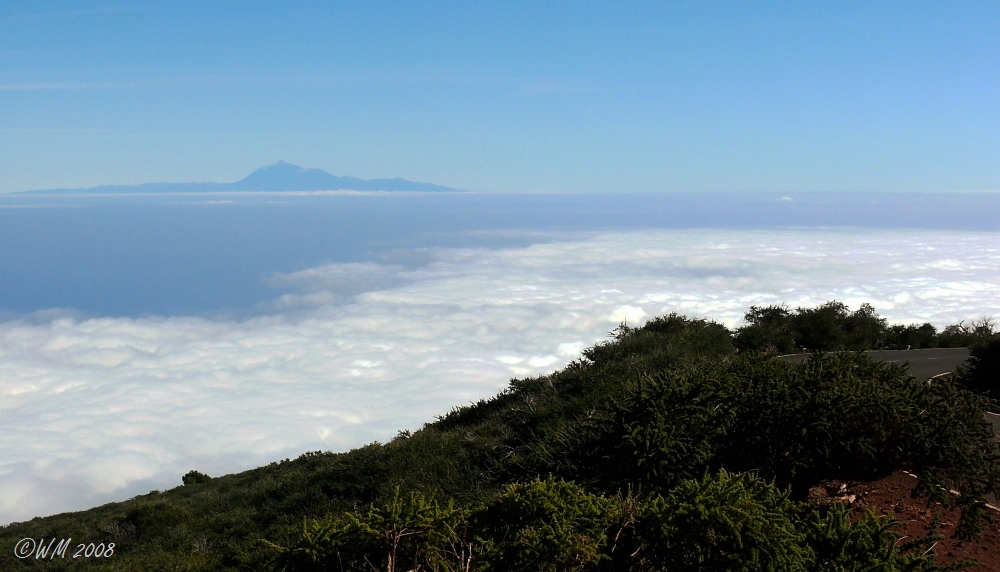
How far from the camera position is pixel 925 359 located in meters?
20.8

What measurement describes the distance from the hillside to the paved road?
638 cm

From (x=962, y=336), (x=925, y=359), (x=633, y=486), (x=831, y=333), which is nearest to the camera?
(x=633, y=486)

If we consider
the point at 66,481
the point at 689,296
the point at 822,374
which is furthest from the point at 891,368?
the point at 689,296

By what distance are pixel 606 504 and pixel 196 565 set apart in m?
6.61

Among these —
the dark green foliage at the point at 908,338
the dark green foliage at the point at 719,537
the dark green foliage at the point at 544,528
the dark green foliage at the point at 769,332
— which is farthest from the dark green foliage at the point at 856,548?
the dark green foliage at the point at 908,338

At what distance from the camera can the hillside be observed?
5.71 metres

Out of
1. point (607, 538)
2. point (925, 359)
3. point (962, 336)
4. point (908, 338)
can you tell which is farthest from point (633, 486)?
point (962, 336)

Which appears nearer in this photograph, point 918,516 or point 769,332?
point 918,516

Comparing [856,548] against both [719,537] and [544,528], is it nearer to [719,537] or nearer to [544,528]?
[719,537]

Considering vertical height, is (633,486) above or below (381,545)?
below

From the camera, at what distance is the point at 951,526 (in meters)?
8.19

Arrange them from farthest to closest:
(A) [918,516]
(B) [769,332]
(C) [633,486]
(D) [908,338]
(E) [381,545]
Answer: (D) [908,338]
(B) [769,332]
(A) [918,516]
(C) [633,486]
(E) [381,545]

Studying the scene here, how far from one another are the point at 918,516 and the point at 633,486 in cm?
339

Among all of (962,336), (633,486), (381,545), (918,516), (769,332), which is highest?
(381,545)
